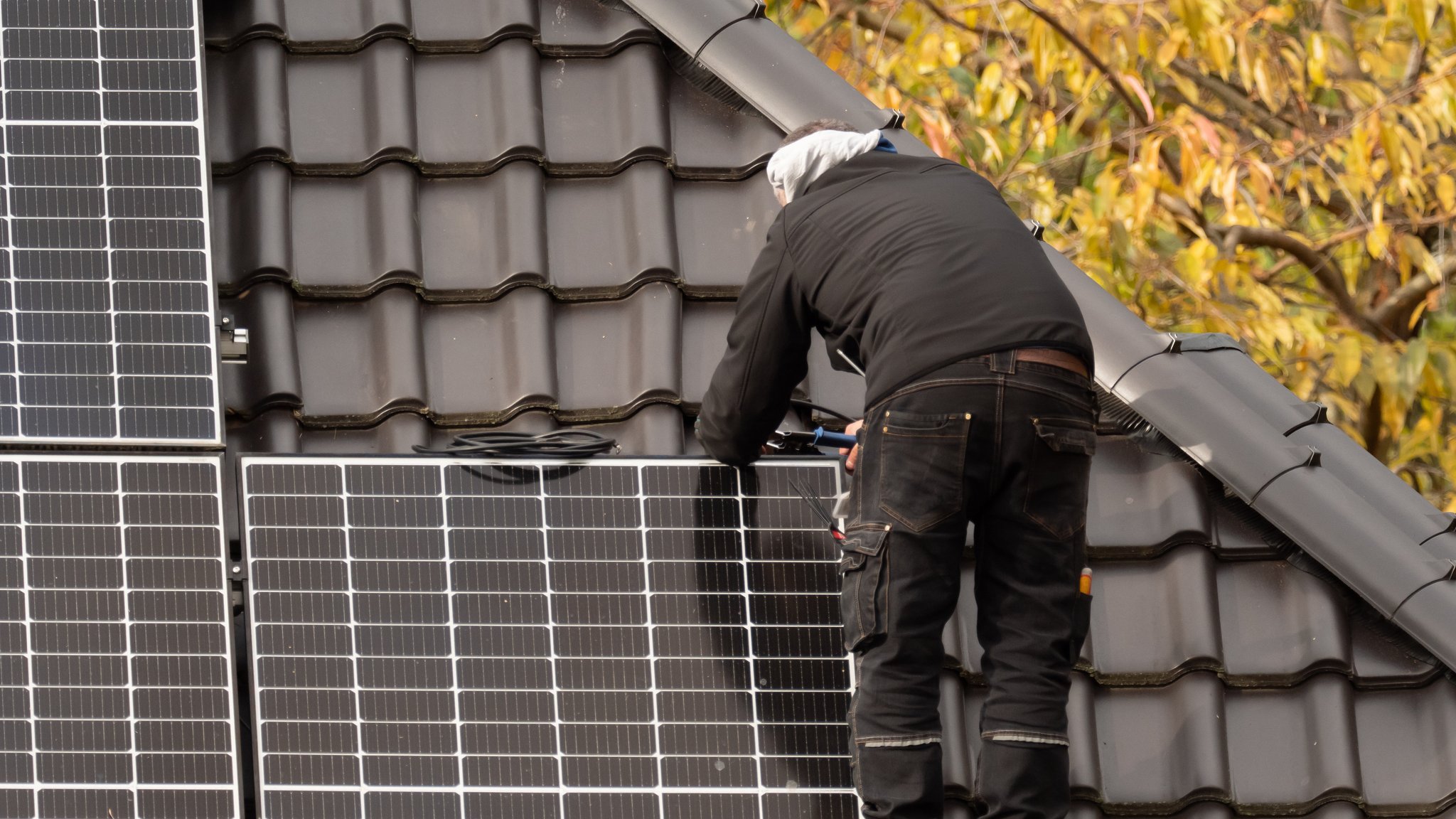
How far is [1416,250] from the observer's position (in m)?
8.00

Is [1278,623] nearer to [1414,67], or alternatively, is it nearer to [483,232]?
[483,232]

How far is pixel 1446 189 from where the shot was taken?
7.88 metres

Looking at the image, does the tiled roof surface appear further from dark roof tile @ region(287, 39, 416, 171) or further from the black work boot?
the black work boot

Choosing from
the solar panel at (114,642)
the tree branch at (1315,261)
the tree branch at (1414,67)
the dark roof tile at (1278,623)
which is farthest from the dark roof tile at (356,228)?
the tree branch at (1414,67)

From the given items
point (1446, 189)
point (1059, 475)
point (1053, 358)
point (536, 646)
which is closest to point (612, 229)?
point (536, 646)

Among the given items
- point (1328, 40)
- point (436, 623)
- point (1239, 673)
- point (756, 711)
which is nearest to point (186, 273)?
point (436, 623)

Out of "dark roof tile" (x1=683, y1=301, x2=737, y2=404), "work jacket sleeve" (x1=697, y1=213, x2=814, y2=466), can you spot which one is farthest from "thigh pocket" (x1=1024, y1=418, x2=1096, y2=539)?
"dark roof tile" (x1=683, y1=301, x2=737, y2=404)

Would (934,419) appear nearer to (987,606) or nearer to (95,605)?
(987,606)

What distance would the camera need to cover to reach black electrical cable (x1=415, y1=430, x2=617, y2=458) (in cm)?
338

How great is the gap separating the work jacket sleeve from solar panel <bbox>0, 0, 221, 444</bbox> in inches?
44.4

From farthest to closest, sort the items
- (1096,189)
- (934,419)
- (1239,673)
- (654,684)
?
1. (1096,189)
2. (1239,673)
3. (654,684)
4. (934,419)

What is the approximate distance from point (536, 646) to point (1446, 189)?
6.46 meters

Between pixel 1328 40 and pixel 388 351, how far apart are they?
588 centimetres

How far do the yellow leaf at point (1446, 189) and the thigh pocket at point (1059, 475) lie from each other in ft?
18.7
